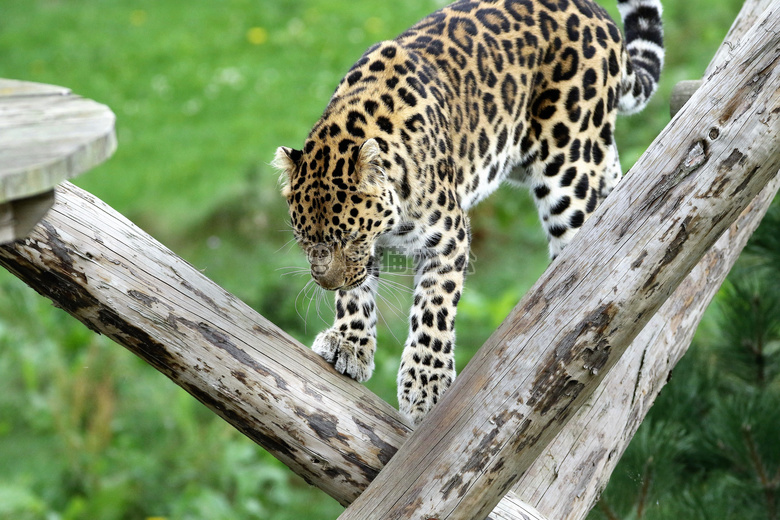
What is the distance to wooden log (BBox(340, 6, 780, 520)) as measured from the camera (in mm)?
2953

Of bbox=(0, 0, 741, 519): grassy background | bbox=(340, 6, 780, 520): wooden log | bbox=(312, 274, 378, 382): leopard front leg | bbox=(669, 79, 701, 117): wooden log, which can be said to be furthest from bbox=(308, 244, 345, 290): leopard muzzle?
bbox=(669, 79, 701, 117): wooden log

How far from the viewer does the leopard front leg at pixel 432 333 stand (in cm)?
429

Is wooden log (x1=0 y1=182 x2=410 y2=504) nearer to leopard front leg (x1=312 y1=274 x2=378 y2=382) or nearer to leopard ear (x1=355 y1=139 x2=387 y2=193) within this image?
leopard front leg (x1=312 y1=274 x2=378 y2=382)

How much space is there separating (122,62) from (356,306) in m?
9.16

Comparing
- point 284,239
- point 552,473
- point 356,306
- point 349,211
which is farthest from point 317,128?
point 284,239

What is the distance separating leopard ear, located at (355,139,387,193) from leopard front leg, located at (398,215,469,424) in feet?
1.96

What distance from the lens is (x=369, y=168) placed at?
397cm

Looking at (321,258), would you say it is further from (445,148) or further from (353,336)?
(445,148)

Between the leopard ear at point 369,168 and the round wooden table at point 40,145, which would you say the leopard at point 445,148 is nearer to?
the leopard ear at point 369,168

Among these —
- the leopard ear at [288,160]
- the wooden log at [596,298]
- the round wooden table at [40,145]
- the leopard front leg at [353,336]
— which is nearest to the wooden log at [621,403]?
the wooden log at [596,298]

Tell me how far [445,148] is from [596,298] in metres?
1.76

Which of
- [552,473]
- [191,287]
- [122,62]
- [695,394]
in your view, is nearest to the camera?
[191,287]

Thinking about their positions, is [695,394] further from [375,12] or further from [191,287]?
[375,12]

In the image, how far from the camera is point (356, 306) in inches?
183
